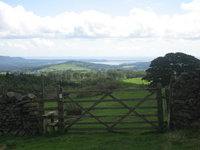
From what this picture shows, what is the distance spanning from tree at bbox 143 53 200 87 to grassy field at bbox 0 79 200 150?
19.5 meters

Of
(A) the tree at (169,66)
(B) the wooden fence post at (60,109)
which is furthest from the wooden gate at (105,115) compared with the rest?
(A) the tree at (169,66)

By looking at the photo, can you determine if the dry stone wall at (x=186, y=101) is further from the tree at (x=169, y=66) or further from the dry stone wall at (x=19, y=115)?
the tree at (x=169, y=66)

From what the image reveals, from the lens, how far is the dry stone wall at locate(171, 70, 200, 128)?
997cm

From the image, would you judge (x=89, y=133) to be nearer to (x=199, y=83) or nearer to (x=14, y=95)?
(x=14, y=95)

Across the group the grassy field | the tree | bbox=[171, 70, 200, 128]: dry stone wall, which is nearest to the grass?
the grassy field

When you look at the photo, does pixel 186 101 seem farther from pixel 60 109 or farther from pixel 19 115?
pixel 19 115

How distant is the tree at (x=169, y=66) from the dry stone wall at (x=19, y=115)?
2011 centimetres

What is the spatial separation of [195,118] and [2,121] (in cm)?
934

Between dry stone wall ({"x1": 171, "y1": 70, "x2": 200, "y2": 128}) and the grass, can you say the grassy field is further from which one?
dry stone wall ({"x1": 171, "y1": 70, "x2": 200, "y2": 128})

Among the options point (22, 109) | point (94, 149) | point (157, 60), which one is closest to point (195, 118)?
point (94, 149)

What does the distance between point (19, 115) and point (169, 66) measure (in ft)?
75.5

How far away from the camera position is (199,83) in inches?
394

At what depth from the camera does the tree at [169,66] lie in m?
29.3

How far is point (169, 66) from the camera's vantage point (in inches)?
1179
